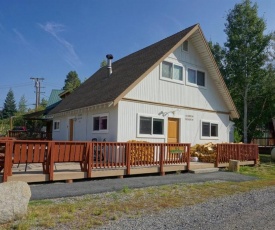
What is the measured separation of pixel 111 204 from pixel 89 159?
3.33m

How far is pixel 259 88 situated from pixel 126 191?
73.9 feet

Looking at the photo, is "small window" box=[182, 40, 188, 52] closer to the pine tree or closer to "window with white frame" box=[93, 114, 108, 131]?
"window with white frame" box=[93, 114, 108, 131]

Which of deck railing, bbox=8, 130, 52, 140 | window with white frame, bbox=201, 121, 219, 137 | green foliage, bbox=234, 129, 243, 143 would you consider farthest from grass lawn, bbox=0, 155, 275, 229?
green foliage, bbox=234, 129, 243, 143

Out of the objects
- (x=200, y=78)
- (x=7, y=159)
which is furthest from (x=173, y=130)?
(x=7, y=159)

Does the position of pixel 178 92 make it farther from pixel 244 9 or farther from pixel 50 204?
pixel 244 9

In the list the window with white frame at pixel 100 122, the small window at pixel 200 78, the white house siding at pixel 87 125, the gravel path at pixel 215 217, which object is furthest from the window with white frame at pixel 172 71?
the gravel path at pixel 215 217

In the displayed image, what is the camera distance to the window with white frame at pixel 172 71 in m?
16.1

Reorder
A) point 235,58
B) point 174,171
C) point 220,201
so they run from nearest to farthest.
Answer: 1. point 220,201
2. point 174,171
3. point 235,58

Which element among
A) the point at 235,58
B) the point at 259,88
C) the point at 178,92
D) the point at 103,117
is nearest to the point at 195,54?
the point at 178,92

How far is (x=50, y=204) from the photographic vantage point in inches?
273

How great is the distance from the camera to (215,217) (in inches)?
249

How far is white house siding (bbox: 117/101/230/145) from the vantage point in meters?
14.1

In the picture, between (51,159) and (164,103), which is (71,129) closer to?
(164,103)

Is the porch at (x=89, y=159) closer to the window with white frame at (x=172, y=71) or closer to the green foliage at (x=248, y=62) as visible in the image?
the window with white frame at (x=172, y=71)
